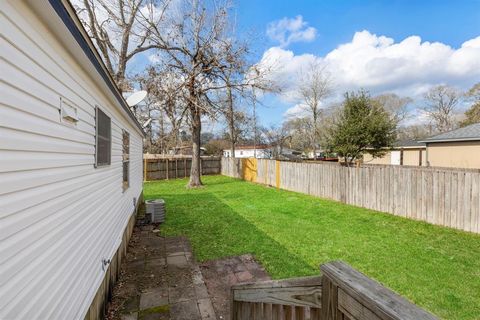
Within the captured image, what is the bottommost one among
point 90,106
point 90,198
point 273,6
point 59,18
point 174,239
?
point 174,239

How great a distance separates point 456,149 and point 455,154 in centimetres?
28

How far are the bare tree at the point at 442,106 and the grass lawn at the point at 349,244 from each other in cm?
3724

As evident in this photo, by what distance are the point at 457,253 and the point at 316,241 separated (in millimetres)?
2636

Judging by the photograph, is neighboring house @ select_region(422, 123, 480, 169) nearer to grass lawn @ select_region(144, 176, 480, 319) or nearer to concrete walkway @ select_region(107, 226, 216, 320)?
grass lawn @ select_region(144, 176, 480, 319)

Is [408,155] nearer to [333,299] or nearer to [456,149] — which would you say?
[456,149]

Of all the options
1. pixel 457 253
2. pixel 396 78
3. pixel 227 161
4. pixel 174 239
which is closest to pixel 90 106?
pixel 174 239

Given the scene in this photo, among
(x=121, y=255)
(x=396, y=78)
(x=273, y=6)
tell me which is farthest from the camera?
(x=396, y=78)

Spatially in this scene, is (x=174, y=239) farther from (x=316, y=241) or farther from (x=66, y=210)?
(x=66, y=210)

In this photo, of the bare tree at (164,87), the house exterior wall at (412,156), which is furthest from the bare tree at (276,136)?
the bare tree at (164,87)

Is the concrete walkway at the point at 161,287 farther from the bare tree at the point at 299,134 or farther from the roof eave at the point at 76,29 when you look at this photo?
the bare tree at the point at 299,134

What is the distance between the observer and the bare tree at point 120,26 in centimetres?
1461

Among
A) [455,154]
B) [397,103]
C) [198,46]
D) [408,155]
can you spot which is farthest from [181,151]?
[455,154]

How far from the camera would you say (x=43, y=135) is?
5.92 feet

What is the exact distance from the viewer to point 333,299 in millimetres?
1161
